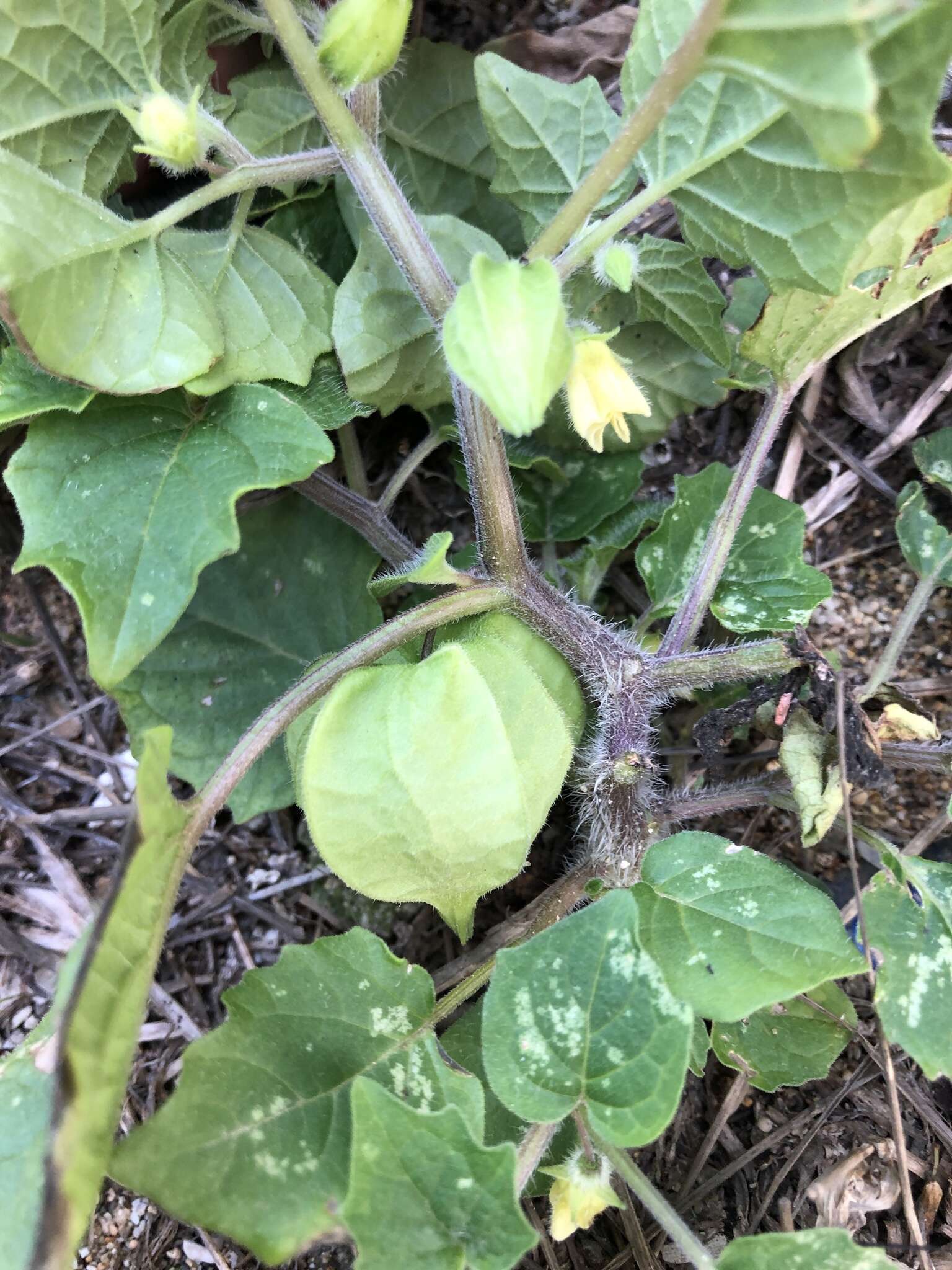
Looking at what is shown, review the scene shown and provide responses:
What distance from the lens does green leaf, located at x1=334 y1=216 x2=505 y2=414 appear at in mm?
1279

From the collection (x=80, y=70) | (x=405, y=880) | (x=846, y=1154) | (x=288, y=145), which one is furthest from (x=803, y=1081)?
(x=80, y=70)

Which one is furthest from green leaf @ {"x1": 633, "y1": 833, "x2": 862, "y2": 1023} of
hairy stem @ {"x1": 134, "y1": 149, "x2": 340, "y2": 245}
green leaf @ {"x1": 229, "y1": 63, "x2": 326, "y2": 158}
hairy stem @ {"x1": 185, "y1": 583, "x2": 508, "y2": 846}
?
green leaf @ {"x1": 229, "y1": 63, "x2": 326, "y2": 158}

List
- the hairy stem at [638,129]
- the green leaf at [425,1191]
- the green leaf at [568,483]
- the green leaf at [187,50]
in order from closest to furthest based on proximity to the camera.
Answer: the hairy stem at [638,129]
the green leaf at [425,1191]
the green leaf at [187,50]
the green leaf at [568,483]

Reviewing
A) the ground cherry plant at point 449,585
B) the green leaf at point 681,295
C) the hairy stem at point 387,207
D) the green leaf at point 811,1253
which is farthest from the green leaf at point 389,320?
the green leaf at point 811,1253

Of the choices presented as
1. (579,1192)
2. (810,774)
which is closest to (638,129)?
(810,774)

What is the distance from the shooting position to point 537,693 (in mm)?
1168

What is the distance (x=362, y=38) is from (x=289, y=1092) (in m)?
1.14

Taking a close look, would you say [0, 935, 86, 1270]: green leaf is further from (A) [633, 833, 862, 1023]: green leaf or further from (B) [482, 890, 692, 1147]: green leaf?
(A) [633, 833, 862, 1023]: green leaf

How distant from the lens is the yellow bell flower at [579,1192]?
104 centimetres

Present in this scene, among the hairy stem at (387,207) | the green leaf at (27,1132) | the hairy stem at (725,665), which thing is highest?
the hairy stem at (387,207)

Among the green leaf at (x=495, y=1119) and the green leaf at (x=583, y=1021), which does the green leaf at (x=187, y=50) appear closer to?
the green leaf at (x=583, y=1021)

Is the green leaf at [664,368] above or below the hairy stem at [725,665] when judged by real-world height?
above

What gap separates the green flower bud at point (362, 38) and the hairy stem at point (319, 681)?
591 millimetres

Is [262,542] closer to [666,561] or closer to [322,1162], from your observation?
[666,561]
